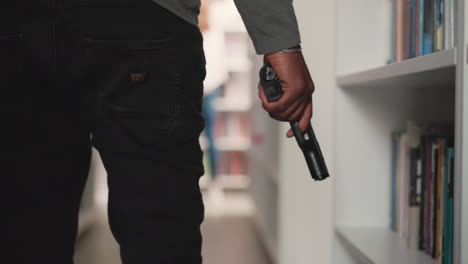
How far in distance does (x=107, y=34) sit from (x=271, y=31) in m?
0.23

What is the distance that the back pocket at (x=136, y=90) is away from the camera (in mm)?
732

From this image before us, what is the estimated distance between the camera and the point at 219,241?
298cm

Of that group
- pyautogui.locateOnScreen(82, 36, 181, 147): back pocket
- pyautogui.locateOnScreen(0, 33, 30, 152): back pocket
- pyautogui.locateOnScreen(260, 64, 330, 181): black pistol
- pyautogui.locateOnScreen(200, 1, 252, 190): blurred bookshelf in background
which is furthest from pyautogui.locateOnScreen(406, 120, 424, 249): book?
pyautogui.locateOnScreen(200, 1, 252, 190): blurred bookshelf in background

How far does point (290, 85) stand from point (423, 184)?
66 centimetres

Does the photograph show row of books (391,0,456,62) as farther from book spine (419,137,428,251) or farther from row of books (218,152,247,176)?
row of books (218,152,247,176)

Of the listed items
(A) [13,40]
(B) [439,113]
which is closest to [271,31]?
(A) [13,40]

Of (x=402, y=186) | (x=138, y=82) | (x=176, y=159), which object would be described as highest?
(x=138, y=82)

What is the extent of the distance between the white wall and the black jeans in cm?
85

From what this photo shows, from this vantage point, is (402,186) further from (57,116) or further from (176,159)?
(57,116)

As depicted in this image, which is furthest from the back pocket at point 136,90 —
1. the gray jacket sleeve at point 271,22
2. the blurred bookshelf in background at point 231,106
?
the blurred bookshelf in background at point 231,106

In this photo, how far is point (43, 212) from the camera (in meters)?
0.82

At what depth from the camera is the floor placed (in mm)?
2578

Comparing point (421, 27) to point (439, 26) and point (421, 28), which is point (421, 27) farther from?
point (439, 26)

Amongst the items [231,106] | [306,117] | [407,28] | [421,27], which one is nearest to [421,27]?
[421,27]
